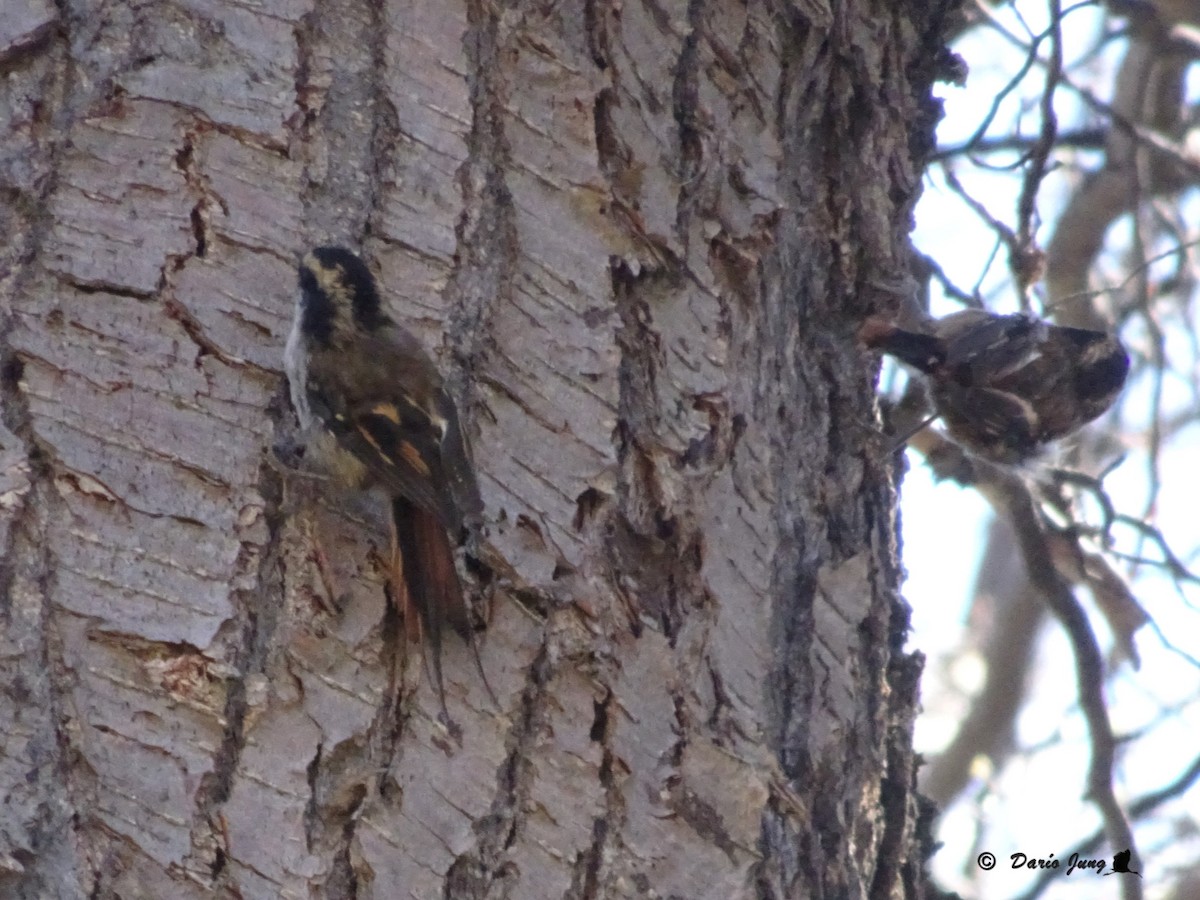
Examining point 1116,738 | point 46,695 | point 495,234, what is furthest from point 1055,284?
point 46,695

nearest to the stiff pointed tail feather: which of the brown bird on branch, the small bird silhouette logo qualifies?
the small bird silhouette logo

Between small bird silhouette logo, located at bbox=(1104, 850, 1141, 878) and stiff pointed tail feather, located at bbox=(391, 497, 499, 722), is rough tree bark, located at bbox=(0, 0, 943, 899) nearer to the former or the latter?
stiff pointed tail feather, located at bbox=(391, 497, 499, 722)

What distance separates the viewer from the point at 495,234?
284 cm

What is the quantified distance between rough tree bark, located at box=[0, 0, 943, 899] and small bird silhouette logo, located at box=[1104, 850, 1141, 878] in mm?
1689

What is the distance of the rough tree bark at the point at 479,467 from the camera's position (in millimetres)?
2340

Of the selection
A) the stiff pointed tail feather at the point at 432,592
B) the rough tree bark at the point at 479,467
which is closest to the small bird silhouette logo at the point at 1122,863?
the rough tree bark at the point at 479,467

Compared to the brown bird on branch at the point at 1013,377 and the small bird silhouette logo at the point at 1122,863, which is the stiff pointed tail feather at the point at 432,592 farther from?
the brown bird on branch at the point at 1013,377

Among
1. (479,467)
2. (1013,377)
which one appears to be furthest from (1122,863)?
(479,467)

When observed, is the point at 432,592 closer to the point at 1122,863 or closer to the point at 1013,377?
the point at 1122,863

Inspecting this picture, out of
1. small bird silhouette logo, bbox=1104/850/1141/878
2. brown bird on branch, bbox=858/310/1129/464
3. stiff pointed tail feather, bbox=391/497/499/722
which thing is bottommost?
stiff pointed tail feather, bbox=391/497/499/722

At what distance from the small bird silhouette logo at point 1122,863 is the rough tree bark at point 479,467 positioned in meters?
1.69

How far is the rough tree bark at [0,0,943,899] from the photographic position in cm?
234

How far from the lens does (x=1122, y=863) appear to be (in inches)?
177

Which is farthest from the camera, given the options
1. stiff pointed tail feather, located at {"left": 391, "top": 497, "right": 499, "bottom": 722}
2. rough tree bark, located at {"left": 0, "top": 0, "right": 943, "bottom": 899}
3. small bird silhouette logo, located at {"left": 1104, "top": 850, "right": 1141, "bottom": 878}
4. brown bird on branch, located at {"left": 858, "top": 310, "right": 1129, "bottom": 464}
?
brown bird on branch, located at {"left": 858, "top": 310, "right": 1129, "bottom": 464}
